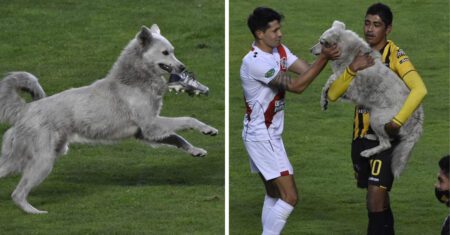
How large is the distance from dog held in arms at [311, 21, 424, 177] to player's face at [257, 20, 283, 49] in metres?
0.40

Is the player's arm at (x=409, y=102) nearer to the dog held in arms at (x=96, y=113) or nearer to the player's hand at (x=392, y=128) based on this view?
the player's hand at (x=392, y=128)

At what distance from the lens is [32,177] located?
46.4ft

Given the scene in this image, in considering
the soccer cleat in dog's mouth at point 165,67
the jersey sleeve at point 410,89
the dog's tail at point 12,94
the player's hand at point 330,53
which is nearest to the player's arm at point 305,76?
the player's hand at point 330,53

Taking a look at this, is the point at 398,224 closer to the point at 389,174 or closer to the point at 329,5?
the point at 389,174

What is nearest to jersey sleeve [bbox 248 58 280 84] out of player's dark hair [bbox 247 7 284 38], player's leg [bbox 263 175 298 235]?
player's dark hair [bbox 247 7 284 38]

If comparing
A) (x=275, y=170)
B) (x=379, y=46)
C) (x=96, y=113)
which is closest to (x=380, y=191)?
(x=275, y=170)

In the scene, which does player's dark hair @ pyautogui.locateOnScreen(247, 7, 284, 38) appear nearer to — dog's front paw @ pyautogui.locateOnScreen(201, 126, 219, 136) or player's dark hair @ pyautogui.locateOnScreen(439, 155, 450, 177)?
dog's front paw @ pyautogui.locateOnScreen(201, 126, 219, 136)

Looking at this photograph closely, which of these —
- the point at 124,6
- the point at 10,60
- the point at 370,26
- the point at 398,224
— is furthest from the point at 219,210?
the point at 124,6

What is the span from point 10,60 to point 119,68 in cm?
716

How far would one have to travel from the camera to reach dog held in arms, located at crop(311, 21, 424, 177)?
12430 mm

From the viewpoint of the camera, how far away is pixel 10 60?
70.4 ft

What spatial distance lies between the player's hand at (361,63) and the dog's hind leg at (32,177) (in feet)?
11.1

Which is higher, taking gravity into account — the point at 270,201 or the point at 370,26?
the point at 370,26

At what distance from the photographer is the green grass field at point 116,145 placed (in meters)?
13.9
